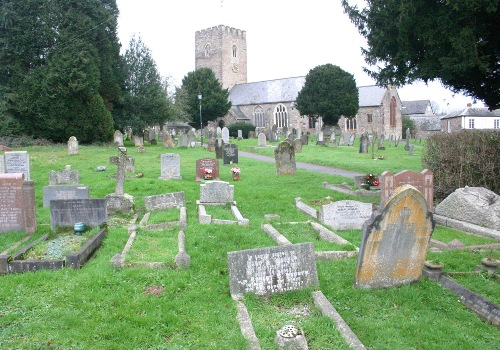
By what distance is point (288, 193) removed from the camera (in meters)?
13.5

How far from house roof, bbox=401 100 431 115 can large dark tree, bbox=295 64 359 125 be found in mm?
32941

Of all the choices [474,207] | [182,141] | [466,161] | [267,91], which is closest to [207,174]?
[466,161]

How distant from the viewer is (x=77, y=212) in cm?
905

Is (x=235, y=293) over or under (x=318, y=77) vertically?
under

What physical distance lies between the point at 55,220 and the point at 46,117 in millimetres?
24441

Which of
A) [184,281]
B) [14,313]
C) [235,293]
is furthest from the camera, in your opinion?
[184,281]

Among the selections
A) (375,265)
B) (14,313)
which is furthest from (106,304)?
(375,265)

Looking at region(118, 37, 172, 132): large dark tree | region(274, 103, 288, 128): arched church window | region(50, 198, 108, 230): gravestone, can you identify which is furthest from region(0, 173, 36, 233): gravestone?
region(274, 103, 288, 128): arched church window

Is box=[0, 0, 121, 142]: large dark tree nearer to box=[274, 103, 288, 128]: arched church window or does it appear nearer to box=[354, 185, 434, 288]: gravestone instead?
box=[354, 185, 434, 288]: gravestone

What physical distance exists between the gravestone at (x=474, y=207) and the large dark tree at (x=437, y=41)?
3180mm

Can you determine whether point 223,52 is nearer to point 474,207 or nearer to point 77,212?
point 77,212

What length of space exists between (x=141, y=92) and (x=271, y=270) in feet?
107

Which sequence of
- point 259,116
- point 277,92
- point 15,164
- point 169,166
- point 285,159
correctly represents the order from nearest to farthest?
point 15,164 < point 169,166 < point 285,159 < point 277,92 < point 259,116

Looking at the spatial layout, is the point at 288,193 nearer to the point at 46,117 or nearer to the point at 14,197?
the point at 14,197
